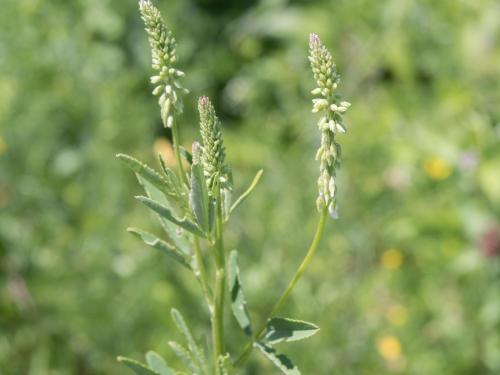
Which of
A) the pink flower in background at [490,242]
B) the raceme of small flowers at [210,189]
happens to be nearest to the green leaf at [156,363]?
the raceme of small flowers at [210,189]

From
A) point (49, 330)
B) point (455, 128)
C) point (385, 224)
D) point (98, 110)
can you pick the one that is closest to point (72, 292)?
point (49, 330)

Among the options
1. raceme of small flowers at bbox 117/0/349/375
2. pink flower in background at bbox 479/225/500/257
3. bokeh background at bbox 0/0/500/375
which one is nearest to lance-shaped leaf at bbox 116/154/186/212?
raceme of small flowers at bbox 117/0/349/375

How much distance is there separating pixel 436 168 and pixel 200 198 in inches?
110

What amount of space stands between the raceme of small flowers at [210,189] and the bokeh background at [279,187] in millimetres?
1471

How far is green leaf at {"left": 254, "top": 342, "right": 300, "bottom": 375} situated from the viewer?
1001mm

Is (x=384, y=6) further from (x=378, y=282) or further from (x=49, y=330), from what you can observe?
(x=49, y=330)

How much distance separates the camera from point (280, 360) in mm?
1018

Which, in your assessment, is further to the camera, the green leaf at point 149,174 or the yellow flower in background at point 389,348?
the yellow flower in background at point 389,348

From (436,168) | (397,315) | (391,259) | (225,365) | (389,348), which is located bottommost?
(225,365)

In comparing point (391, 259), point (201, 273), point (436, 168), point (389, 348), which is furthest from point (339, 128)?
point (436, 168)

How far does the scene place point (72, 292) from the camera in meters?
2.66

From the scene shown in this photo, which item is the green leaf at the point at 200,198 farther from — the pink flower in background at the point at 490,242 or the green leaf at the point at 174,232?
the pink flower in background at the point at 490,242

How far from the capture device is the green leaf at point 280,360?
100 centimetres

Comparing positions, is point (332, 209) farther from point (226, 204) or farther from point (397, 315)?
point (397, 315)
